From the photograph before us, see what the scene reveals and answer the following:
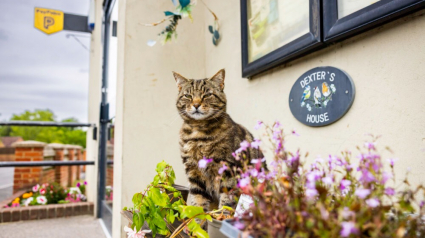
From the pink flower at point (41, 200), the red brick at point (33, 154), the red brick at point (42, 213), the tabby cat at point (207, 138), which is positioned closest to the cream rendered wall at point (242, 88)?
the tabby cat at point (207, 138)

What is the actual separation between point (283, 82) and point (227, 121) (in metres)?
0.31

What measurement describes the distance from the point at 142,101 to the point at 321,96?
1132mm

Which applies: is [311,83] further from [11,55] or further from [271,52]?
[11,55]

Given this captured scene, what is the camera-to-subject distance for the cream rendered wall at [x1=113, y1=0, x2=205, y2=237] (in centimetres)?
169

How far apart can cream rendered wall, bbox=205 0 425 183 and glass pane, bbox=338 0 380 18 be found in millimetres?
86

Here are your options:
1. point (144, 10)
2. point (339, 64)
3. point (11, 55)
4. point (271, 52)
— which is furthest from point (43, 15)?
point (11, 55)

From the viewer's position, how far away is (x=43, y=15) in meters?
4.36

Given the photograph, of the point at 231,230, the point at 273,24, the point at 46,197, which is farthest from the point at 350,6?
the point at 46,197

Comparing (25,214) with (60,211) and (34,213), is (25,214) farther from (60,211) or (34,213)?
(60,211)

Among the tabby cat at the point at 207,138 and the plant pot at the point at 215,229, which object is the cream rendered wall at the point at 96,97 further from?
the plant pot at the point at 215,229

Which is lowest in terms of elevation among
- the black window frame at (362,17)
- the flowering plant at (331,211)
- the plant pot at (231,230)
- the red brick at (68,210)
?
the red brick at (68,210)

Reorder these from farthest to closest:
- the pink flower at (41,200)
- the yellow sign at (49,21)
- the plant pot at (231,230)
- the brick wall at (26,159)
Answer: the yellow sign at (49,21) → the brick wall at (26,159) → the pink flower at (41,200) → the plant pot at (231,230)

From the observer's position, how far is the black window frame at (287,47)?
1.00 meters

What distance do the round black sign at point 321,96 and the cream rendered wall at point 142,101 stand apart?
93cm
